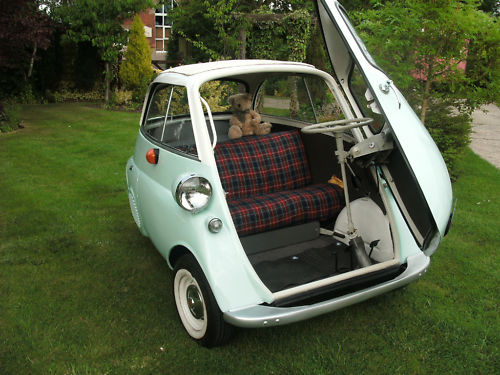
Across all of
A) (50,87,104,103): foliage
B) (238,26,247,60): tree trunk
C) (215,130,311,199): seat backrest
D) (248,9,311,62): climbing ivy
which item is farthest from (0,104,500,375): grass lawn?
(50,87,104,103): foliage

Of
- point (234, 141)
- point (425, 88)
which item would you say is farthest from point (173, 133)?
point (425, 88)

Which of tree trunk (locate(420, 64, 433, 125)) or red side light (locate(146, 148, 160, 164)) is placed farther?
tree trunk (locate(420, 64, 433, 125))

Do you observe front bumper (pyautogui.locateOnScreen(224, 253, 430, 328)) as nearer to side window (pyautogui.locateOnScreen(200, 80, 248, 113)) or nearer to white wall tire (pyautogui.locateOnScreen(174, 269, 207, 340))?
white wall tire (pyautogui.locateOnScreen(174, 269, 207, 340))

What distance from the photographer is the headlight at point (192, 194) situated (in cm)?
274

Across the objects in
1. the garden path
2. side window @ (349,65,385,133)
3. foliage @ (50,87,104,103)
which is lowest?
foliage @ (50,87,104,103)

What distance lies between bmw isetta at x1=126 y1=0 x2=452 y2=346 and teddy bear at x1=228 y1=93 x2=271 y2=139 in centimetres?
24

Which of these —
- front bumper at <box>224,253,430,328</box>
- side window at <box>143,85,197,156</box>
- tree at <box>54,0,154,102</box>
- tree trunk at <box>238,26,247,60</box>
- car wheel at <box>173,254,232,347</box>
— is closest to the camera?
front bumper at <box>224,253,430,328</box>

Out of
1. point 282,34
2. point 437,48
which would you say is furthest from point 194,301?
point 282,34

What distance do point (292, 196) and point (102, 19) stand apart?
40.5 feet

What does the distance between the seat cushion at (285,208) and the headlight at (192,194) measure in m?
0.66

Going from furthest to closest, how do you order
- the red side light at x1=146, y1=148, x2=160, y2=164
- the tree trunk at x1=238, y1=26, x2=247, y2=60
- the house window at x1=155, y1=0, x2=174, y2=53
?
the house window at x1=155, y1=0, x2=174, y2=53 < the tree trunk at x1=238, y1=26, x2=247, y2=60 < the red side light at x1=146, y1=148, x2=160, y2=164

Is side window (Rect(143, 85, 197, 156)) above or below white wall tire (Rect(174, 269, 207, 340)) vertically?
above

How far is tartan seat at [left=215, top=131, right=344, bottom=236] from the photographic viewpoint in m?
3.51

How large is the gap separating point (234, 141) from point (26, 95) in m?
13.9
